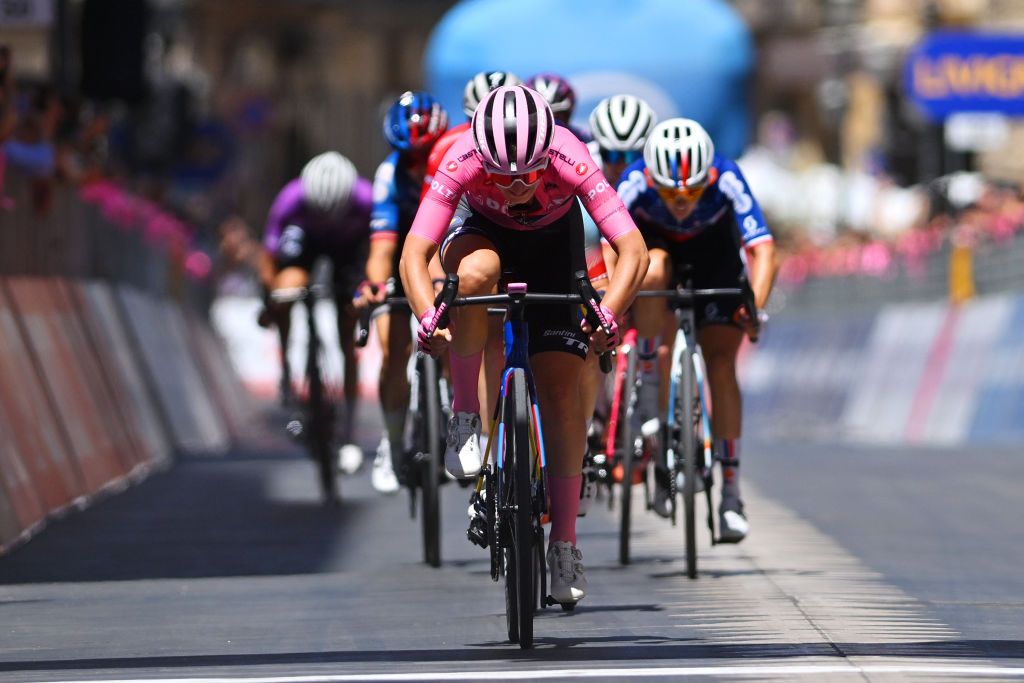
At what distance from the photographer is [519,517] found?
8.95 meters

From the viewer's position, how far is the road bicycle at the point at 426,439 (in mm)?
12320

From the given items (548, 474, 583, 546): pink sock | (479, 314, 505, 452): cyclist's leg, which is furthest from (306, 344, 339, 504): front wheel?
(548, 474, 583, 546): pink sock

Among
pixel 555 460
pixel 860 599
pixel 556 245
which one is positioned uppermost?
pixel 556 245

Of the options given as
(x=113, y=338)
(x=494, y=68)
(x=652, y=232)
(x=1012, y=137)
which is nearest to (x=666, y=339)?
(x=652, y=232)

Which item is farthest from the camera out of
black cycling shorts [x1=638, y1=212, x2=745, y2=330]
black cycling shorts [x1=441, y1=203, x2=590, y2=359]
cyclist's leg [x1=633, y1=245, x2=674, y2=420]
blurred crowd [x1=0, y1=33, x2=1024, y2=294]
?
blurred crowd [x1=0, y1=33, x2=1024, y2=294]

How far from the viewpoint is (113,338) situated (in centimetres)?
1920

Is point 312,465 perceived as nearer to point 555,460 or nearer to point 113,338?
point 113,338

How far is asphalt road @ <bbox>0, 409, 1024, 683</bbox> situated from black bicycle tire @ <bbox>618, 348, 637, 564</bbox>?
0.52ft

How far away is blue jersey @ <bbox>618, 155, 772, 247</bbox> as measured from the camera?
39.9 feet

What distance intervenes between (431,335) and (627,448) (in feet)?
12.0

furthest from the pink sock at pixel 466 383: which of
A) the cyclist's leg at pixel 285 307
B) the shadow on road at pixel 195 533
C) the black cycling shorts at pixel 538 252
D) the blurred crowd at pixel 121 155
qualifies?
the cyclist's leg at pixel 285 307

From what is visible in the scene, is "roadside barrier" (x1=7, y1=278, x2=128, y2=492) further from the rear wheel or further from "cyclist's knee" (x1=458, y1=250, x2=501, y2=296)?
the rear wheel

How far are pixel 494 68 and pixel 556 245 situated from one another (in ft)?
58.7

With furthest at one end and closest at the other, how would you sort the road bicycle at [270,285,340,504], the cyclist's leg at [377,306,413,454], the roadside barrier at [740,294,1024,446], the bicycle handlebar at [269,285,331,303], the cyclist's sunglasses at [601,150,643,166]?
the roadside barrier at [740,294,1024,446] → the road bicycle at [270,285,340,504] → the bicycle handlebar at [269,285,331,303] → the cyclist's leg at [377,306,413,454] → the cyclist's sunglasses at [601,150,643,166]
